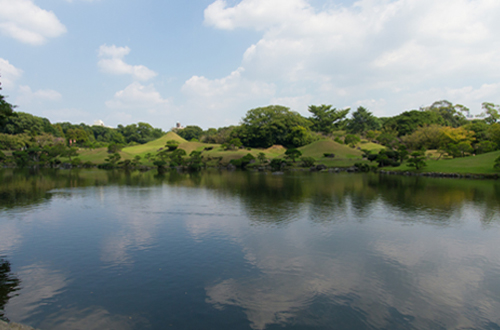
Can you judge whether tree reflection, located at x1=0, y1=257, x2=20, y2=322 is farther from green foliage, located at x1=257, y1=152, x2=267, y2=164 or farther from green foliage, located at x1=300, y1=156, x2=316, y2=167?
green foliage, located at x1=257, y1=152, x2=267, y2=164

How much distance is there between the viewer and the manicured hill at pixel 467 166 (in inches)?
1446

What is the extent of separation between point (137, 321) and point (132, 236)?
6.63 m

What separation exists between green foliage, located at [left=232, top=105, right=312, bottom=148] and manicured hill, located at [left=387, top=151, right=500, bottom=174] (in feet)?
114

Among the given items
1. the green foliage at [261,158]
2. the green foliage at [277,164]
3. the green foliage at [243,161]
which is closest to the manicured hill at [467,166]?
the green foliage at [277,164]

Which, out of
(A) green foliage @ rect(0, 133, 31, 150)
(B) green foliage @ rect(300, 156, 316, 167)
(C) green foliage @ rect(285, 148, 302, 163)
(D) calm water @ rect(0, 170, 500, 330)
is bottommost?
(D) calm water @ rect(0, 170, 500, 330)

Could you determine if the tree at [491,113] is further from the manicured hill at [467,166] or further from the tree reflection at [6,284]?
the tree reflection at [6,284]

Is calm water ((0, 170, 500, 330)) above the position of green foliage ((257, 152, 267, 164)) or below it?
below

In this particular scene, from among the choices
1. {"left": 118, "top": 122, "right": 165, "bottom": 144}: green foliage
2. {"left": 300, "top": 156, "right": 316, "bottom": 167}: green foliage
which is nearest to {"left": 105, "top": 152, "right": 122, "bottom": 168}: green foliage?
{"left": 300, "top": 156, "right": 316, "bottom": 167}: green foliage

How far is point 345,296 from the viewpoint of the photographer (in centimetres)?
744

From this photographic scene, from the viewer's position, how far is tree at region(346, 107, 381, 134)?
307ft

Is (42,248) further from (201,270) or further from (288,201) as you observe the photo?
(288,201)

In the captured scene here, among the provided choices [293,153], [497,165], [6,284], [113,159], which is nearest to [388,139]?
[293,153]

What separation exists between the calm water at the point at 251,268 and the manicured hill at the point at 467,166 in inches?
926

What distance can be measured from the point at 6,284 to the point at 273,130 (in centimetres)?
7196
